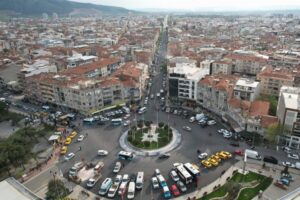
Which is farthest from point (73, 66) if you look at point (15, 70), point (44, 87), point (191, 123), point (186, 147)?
point (186, 147)

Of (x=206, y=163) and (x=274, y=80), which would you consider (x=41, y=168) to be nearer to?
(x=206, y=163)

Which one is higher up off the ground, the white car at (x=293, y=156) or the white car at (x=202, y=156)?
the white car at (x=293, y=156)

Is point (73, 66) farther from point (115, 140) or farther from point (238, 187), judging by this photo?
point (238, 187)

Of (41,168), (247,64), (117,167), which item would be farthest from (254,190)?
(247,64)

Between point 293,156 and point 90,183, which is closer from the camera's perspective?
point 90,183

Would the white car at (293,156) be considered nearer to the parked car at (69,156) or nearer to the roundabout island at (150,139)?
the roundabout island at (150,139)

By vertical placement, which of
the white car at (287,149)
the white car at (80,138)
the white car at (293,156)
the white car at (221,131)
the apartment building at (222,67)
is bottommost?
the white car at (80,138)

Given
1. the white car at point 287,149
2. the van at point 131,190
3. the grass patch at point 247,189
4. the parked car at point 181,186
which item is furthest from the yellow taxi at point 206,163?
the white car at point 287,149
